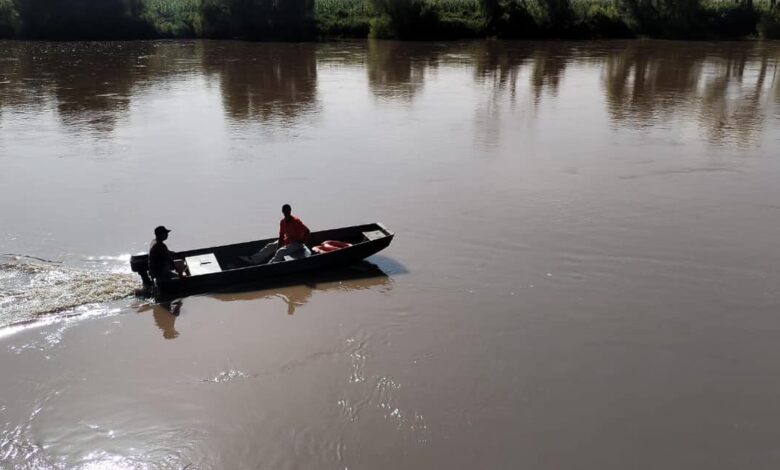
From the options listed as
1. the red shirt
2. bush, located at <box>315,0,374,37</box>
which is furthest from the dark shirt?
bush, located at <box>315,0,374,37</box>

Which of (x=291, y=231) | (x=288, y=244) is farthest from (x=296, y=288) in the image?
(x=291, y=231)

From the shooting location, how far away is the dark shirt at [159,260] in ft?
29.2

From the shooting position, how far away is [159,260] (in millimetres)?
8953

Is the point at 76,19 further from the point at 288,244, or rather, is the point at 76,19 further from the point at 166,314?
the point at 166,314

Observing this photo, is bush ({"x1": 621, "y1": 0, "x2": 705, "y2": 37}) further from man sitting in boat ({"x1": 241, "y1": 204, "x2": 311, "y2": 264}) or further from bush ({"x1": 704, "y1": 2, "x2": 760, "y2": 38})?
man sitting in boat ({"x1": 241, "y1": 204, "x2": 311, "y2": 264})

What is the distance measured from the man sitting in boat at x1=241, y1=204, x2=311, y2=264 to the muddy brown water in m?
0.49

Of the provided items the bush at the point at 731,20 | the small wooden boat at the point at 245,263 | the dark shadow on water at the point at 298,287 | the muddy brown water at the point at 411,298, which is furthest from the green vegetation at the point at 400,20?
the dark shadow on water at the point at 298,287

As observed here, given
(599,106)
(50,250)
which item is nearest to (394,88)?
(599,106)

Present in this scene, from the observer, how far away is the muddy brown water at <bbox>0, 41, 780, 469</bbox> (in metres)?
6.88

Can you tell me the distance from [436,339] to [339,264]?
7.09ft

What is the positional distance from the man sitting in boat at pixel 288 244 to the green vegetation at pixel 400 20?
36.9 meters

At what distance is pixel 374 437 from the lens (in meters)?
6.84

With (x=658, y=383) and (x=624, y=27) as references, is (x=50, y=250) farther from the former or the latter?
(x=624, y=27)

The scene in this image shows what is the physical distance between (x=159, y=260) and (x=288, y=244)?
1.74 meters
